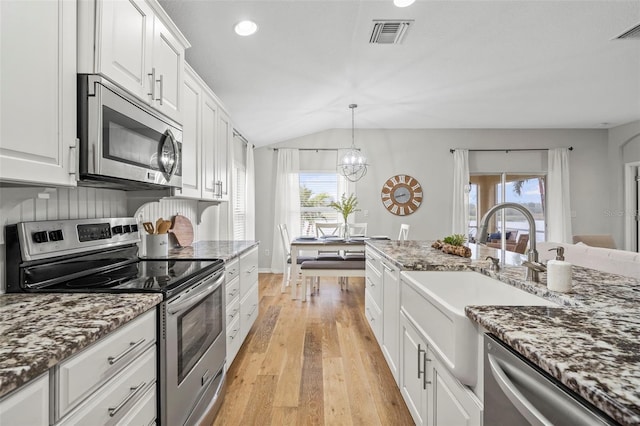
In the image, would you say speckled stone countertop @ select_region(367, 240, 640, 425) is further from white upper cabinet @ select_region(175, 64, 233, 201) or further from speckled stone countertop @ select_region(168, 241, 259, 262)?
white upper cabinet @ select_region(175, 64, 233, 201)

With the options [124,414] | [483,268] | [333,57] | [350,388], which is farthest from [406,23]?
[124,414]

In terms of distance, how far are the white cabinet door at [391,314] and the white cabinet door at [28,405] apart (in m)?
1.64

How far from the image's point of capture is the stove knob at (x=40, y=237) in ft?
4.22

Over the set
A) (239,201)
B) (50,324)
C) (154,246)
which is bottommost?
(50,324)

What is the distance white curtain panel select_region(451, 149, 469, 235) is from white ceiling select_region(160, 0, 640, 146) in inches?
35.1

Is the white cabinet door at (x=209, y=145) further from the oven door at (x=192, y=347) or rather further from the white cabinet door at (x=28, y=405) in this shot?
the white cabinet door at (x=28, y=405)

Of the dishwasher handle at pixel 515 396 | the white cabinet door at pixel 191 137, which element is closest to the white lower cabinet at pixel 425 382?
the dishwasher handle at pixel 515 396

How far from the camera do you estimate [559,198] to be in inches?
236

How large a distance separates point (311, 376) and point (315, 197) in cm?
417

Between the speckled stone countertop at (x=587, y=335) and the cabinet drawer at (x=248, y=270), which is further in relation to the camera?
the cabinet drawer at (x=248, y=270)

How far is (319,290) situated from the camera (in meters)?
4.81

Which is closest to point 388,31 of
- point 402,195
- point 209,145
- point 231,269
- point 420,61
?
point 420,61

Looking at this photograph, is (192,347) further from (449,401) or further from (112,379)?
(449,401)

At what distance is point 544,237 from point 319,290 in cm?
445
